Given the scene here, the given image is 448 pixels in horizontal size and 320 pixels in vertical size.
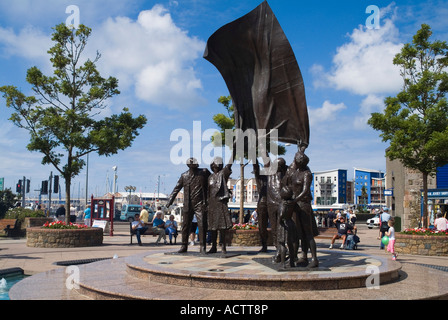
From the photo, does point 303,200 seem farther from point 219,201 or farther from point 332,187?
point 332,187

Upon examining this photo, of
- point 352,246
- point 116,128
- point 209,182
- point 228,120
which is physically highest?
point 228,120

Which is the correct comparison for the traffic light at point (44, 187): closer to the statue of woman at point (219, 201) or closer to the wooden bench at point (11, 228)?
the wooden bench at point (11, 228)

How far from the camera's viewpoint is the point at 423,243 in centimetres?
1423

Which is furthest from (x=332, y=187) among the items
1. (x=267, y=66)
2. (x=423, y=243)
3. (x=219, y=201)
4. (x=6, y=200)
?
(x=219, y=201)

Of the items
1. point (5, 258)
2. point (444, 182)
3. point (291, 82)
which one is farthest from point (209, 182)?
point (444, 182)

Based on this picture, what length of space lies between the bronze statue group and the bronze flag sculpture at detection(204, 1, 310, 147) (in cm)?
157

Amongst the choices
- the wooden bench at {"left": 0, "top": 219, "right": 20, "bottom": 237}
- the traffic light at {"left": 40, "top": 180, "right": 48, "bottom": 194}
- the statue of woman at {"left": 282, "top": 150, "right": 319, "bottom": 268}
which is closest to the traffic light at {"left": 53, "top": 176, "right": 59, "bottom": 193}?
the traffic light at {"left": 40, "top": 180, "right": 48, "bottom": 194}

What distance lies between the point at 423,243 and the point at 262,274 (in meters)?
10.1

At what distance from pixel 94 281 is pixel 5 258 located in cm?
592

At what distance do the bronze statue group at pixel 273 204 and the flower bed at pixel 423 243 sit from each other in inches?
285
